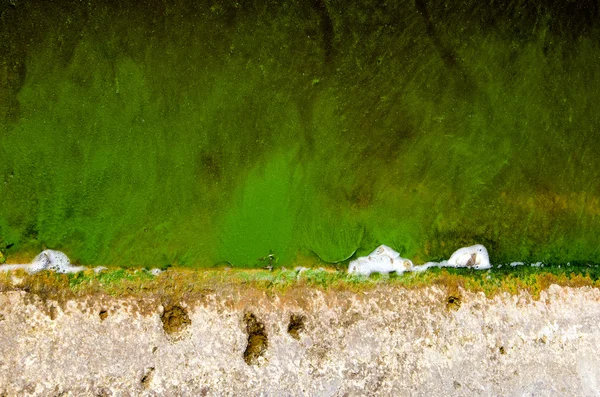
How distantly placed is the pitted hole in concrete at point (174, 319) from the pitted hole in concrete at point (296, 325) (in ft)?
2.57

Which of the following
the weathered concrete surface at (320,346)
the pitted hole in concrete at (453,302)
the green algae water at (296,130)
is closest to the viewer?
the weathered concrete surface at (320,346)

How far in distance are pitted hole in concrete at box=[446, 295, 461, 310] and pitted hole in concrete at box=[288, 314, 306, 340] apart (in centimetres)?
118

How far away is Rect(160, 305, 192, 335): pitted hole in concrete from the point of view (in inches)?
125

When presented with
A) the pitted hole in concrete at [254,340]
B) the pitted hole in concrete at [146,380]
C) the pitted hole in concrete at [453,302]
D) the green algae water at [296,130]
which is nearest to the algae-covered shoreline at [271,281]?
the pitted hole in concrete at [453,302]

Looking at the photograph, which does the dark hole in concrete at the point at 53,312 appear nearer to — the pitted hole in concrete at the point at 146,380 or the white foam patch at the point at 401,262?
the pitted hole in concrete at the point at 146,380

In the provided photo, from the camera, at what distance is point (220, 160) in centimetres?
331

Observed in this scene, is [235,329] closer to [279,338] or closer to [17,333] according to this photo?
[279,338]

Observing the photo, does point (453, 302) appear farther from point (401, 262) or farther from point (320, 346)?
point (320, 346)

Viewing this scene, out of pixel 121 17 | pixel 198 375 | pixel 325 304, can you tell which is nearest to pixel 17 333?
pixel 198 375

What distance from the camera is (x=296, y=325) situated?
10.7 ft

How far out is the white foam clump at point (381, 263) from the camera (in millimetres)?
3375

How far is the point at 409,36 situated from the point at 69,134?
2811 millimetres

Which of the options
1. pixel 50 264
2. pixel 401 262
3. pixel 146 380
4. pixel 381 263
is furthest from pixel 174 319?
pixel 401 262

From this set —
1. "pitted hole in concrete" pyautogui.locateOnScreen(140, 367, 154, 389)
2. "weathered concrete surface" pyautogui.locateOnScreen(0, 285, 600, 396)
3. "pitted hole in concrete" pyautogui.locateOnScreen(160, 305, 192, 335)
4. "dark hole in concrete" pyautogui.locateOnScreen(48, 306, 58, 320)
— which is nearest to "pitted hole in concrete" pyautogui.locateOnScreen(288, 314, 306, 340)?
"weathered concrete surface" pyautogui.locateOnScreen(0, 285, 600, 396)
